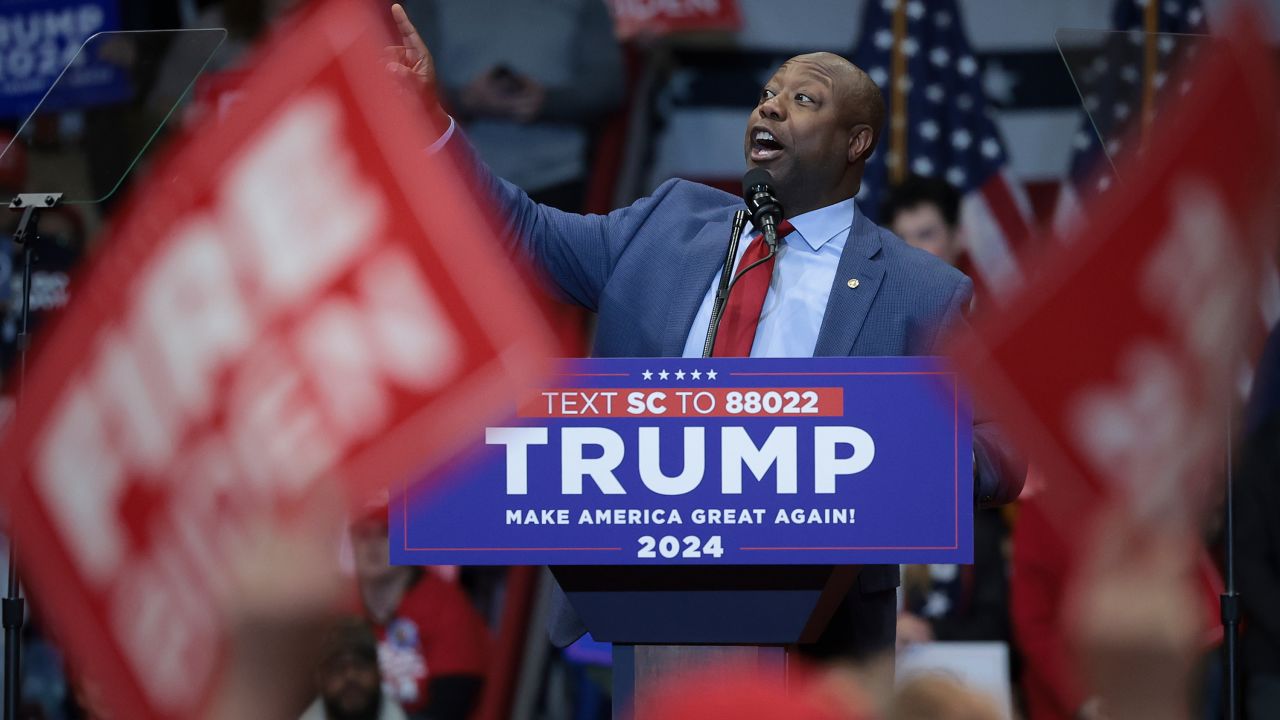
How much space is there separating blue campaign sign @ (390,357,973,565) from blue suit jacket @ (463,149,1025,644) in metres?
0.22

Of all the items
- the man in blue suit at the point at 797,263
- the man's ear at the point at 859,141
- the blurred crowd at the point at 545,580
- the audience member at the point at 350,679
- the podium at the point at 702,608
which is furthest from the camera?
the audience member at the point at 350,679

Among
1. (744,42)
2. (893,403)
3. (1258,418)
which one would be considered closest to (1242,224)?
(893,403)

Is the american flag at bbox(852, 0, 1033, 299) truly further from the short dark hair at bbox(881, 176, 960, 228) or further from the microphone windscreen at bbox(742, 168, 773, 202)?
the microphone windscreen at bbox(742, 168, 773, 202)

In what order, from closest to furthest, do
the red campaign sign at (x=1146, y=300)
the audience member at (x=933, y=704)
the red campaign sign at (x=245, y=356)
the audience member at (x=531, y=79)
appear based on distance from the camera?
the red campaign sign at (x=245, y=356), the red campaign sign at (x=1146, y=300), the audience member at (x=933, y=704), the audience member at (x=531, y=79)

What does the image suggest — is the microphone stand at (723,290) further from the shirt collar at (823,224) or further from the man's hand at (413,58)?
the man's hand at (413,58)

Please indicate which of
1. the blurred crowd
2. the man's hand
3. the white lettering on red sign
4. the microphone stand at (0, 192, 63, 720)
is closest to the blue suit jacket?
the man's hand

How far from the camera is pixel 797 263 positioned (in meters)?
2.06

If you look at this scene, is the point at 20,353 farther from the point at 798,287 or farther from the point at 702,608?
the point at 702,608

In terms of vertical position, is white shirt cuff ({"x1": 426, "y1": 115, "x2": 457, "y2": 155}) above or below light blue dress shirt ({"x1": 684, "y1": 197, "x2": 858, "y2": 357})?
above

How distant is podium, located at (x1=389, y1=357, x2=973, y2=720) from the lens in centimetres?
156

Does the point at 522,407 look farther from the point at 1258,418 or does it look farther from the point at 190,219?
the point at 1258,418

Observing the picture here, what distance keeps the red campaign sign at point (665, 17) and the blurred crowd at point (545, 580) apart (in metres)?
0.12

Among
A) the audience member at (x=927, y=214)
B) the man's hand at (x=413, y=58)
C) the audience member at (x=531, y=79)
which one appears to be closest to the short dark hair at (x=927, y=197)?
the audience member at (x=927, y=214)

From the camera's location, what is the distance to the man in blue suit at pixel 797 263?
1.91m
